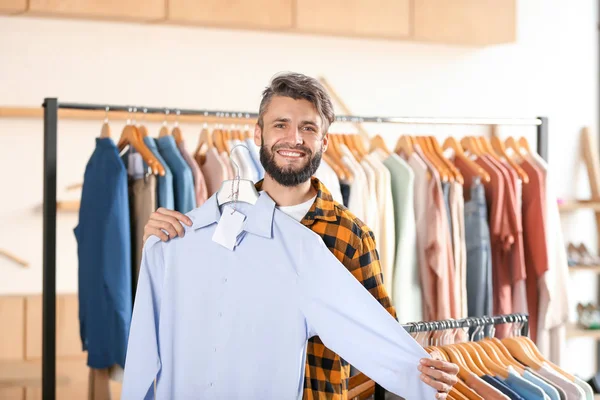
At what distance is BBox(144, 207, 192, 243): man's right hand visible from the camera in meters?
2.09

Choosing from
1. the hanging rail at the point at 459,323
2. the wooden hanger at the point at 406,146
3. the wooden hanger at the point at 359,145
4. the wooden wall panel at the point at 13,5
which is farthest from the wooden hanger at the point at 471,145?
the wooden wall panel at the point at 13,5

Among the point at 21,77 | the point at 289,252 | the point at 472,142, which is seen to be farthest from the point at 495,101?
the point at 289,252

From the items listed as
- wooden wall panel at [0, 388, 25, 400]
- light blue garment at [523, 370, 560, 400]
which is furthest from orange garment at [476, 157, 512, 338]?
wooden wall panel at [0, 388, 25, 400]

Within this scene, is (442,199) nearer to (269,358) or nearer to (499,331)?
(499,331)

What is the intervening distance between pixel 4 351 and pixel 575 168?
3.89 m

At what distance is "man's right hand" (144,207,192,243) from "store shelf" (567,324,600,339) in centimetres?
363

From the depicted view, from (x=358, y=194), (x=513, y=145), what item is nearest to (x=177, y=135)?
(x=358, y=194)

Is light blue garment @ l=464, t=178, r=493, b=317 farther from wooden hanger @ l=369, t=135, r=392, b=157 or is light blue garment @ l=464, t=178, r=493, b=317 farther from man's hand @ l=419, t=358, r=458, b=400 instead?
man's hand @ l=419, t=358, r=458, b=400

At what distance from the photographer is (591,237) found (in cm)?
571

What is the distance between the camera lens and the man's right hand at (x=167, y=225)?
2092 millimetres

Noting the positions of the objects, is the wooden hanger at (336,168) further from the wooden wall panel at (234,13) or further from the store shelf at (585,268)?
the store shelf at (585,268)

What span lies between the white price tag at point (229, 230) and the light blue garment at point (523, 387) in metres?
0.95

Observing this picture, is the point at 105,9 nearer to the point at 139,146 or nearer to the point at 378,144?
the point at 139,146

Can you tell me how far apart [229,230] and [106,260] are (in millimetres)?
1094
